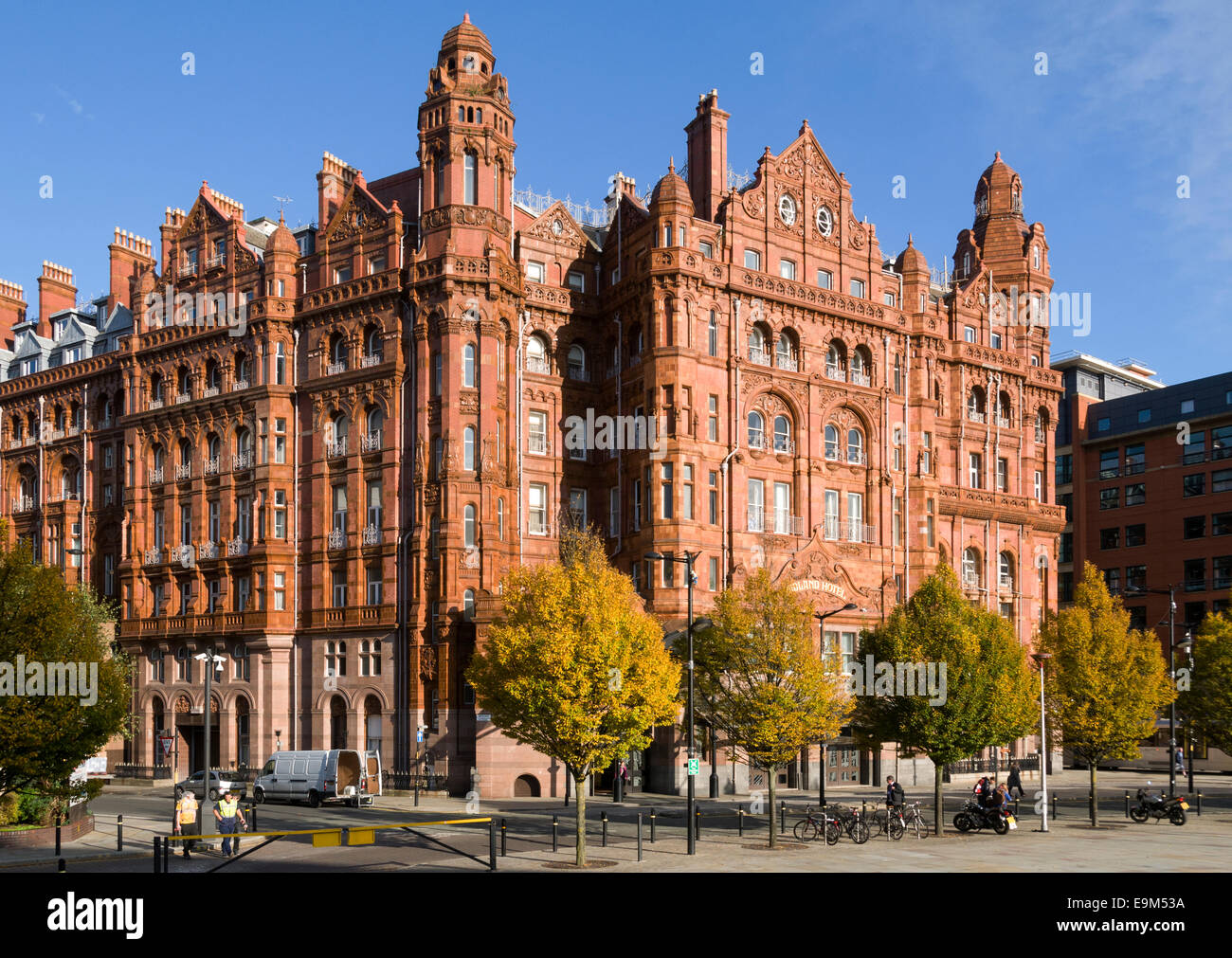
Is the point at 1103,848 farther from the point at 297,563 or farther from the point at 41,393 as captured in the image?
the point at 41,393

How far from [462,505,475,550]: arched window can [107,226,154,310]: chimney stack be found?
3389 centimetres

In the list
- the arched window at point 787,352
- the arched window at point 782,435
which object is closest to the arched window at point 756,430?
the arched window at point 782,435

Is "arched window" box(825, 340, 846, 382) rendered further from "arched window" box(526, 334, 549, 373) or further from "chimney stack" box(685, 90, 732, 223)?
"arched window" box(526, 334, 549, 373)

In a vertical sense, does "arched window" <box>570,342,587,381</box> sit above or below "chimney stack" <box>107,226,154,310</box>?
below

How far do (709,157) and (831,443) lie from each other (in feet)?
52.8

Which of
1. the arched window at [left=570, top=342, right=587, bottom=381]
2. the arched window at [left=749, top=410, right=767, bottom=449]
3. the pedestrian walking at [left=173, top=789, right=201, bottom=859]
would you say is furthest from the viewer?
the arched window at [left=570, top=342, right=587, bottom=381]

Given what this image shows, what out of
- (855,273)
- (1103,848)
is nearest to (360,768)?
(1103,848)

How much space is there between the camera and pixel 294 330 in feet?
211

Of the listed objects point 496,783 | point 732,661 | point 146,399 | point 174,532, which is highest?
point 146,399

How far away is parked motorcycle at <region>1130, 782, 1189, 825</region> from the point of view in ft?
150

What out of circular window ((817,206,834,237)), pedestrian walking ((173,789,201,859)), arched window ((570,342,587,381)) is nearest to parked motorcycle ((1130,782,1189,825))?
circular window ((817,206,834,237))

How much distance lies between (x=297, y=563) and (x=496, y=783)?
55.4 ft

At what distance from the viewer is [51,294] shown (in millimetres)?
83562

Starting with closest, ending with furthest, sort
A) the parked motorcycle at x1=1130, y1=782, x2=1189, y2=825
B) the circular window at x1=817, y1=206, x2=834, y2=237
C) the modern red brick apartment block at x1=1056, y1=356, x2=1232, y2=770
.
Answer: the parked motorcycle at x1=1130, y1=782, x2=1189, y2=825, the circular window at x1=817, y1=206, x2=834, y2=237, the modern red brick apartment block at x1=1056, y1=356, x2=1232, y2=770
